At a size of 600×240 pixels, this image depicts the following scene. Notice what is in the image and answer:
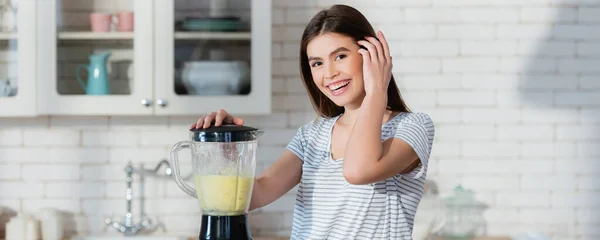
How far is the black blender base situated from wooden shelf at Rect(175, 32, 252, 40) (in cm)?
173

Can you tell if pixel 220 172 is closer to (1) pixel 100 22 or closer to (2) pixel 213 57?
(2) pixel 213 57

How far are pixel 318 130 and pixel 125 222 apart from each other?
185cm

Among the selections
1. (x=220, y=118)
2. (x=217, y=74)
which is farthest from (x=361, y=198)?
(x=217, y=74)

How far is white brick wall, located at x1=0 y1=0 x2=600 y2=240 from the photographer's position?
3.76 meters

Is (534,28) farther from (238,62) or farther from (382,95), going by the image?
(382,95)

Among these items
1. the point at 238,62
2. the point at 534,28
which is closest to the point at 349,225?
the point at 238,62

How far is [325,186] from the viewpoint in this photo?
2.01 meters

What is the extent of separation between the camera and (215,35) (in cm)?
345

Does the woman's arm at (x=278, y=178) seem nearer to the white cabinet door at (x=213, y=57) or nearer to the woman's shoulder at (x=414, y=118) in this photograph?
the woman's shoulder at (x=414, y=118)

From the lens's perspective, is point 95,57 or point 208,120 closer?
point 208,120

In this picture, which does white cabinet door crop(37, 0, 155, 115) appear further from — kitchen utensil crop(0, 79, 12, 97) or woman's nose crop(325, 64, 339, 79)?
woman's nose crop(325, 64, 339, 79)

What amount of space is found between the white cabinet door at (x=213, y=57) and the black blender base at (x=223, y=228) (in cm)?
167

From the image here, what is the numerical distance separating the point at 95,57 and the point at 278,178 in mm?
1545

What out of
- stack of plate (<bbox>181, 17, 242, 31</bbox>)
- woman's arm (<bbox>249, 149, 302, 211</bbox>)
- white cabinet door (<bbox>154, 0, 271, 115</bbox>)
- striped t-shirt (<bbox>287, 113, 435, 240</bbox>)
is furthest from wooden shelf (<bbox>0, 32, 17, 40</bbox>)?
striped t-shirt (<bbox>287, 113, 435, 240</bbox>)
